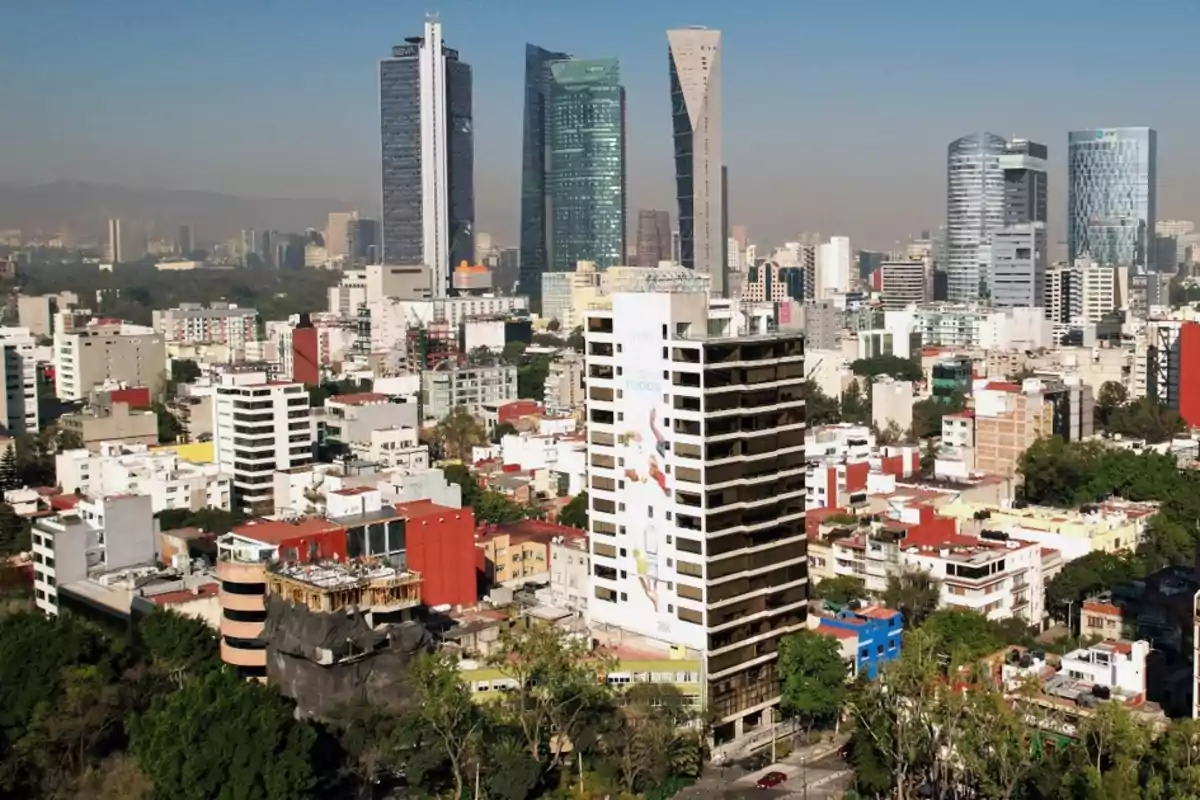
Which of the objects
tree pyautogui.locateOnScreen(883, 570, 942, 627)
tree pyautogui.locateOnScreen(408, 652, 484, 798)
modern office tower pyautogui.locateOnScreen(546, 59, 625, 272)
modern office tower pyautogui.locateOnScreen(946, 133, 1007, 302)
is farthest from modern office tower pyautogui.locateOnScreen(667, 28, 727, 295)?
tree pyautogui.locateOnScreen(408, 652, 484, 798)

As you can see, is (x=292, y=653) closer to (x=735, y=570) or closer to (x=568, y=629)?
(x=568, y=629)

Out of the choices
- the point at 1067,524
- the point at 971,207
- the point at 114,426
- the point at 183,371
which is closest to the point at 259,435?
the point at 114,426

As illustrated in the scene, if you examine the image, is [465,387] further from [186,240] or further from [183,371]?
[186,240]

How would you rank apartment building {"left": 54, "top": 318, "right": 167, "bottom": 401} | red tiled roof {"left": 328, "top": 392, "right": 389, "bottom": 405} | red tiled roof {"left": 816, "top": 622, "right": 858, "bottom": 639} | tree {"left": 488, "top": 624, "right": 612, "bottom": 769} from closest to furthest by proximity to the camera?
tree {"left": 488, "top": 624, "right": 612, "bottom": 769}
red tiled roof {"left": 816, "top": 622, "right": 858, "bottom": 639}
red tiled roof {"left": 328, "top": 392, "right": 389, "bottom": 405}
apartment building {"left": 54, "top": 318, "right": 167, "bottom": 401}

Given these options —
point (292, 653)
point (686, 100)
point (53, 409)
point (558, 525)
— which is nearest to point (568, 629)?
point (292, 653)

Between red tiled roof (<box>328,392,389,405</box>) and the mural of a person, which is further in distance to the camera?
red tiled roof (<box>328,392,389,405</box>)

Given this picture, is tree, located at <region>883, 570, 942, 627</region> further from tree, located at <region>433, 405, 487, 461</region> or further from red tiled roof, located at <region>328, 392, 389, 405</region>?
red tiled roof, located at <region>328, 392, 389, 405</region>

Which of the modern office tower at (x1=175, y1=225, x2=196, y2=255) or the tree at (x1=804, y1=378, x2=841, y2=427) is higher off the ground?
the modern office tower at (x1=175, y1=225, x2=196, y2=255)
